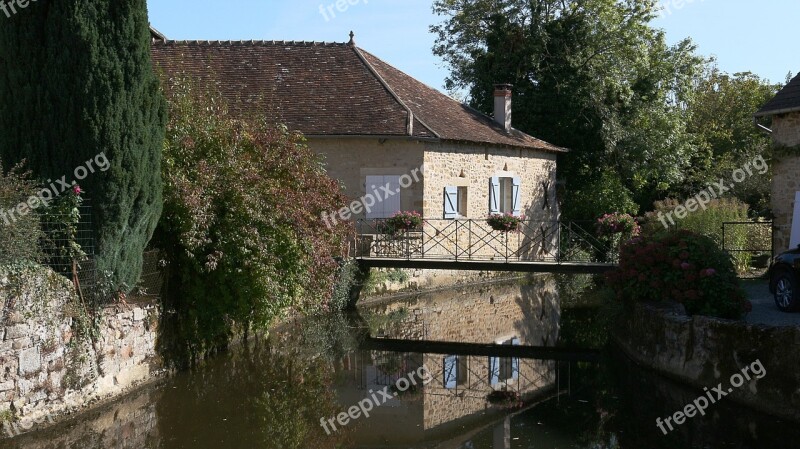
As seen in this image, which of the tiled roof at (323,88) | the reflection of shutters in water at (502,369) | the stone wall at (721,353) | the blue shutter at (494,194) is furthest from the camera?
the blue shutter at (494,194)

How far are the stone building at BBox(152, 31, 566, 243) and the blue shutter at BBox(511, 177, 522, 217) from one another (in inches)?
1.1

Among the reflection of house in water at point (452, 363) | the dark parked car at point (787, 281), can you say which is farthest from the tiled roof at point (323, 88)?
the dark parked car at point (787, 281)

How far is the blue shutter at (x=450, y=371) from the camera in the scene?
40.5 feet

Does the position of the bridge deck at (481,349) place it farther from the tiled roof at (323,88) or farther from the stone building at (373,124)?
the tiled roof at (323,88)

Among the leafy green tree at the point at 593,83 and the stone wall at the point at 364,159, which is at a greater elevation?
the leafy green tree at the point at 593,83

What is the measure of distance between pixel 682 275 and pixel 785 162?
5596 millimetres

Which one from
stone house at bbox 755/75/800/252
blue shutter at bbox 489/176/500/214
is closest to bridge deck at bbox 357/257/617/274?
stone house at bbox 755/75/800/252

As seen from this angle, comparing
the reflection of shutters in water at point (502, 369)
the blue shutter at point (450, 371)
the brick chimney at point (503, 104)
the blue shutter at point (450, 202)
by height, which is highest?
the brick chimney at point (503, 104)

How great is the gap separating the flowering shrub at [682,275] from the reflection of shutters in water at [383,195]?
7509 millimetres

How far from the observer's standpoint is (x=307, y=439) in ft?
30.9

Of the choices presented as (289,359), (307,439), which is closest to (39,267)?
(307,439)

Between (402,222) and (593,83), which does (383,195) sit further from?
(593,83)

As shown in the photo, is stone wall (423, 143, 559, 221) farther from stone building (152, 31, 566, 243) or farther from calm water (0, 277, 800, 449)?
calm water (0, 277, 800, 449)

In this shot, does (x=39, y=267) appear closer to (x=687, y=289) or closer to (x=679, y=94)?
(x=687, y=289)
